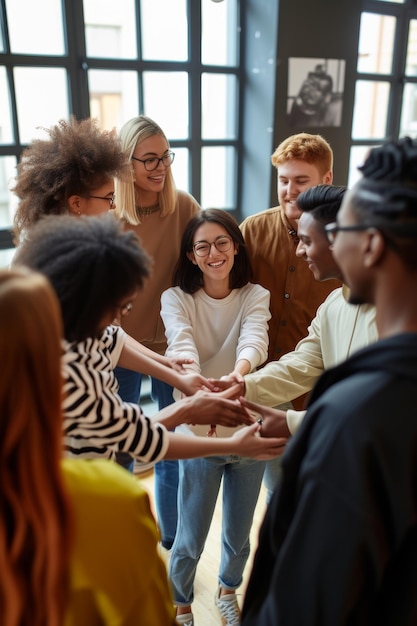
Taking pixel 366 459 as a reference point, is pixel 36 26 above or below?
above

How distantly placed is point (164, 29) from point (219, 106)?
0.64 metres

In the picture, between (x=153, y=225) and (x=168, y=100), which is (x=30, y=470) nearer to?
(x=153, y=225)

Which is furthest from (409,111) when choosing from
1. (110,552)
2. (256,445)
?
(110,552)

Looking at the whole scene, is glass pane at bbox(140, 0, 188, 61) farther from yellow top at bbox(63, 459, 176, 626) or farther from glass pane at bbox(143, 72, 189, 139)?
yellow top at bbox(63, 459, 176, 626)

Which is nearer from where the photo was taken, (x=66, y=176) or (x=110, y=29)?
(x=66, y=176)

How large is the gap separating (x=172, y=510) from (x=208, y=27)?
3.00 meters

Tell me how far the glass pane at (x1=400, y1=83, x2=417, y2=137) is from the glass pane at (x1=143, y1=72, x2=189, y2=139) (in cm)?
226

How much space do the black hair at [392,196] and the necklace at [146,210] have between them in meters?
1.35

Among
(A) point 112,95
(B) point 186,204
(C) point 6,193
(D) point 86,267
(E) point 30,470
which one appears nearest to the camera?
(E) point 30,470

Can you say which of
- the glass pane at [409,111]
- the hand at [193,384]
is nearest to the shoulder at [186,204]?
the hand at [193,384]

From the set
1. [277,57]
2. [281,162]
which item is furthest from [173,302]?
[277,57]

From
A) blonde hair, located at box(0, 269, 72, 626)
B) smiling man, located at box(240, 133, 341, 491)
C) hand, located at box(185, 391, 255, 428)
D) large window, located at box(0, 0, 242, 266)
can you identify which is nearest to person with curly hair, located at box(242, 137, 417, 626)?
blonde hair, located at box(0, 269, 72, 626)

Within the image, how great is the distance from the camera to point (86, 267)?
1.06 m

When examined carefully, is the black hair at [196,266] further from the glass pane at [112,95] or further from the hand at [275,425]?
the glass pane at [112,95]
